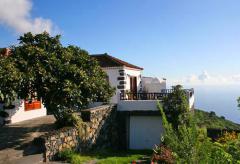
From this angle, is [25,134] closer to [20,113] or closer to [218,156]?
[20,113]

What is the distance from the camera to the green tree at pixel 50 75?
13.9m

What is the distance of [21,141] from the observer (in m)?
15.3

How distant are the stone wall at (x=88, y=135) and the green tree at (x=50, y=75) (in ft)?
4.49

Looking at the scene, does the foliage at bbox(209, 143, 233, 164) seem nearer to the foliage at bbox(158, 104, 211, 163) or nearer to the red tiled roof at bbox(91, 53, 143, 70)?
the foliage at bbox(158, 104, 211, 163)

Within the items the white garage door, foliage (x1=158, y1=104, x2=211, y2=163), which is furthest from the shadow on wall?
foliage (x1=158, y1=104, x2=211, y2=163)

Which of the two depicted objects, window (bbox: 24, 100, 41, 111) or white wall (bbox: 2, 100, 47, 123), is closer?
white wall (bbox: 2, 100, 47, 123)

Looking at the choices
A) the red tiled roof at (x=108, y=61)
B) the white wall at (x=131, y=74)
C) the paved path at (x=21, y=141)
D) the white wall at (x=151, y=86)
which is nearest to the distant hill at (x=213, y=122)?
the white wall at (x=151, y=86)

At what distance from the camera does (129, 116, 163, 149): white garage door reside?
23750 millimetres

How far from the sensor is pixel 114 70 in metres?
26.5

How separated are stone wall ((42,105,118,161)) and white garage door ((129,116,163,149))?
59.0 inches

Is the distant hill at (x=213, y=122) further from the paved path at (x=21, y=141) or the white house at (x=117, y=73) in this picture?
the paved path at (x=21, y=141)

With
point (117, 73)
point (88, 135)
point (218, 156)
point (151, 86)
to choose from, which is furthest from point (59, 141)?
point (151, 86)

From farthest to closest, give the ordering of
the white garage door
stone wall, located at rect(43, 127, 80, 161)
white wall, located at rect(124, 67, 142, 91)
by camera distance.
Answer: white wall, located at rect(124, 67, 142, 91), the white garage door, stone wall, located at rect(43, 127, 80, 161)

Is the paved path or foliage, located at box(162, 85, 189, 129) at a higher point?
foliage, located at box(162, 85, 189, 129)
